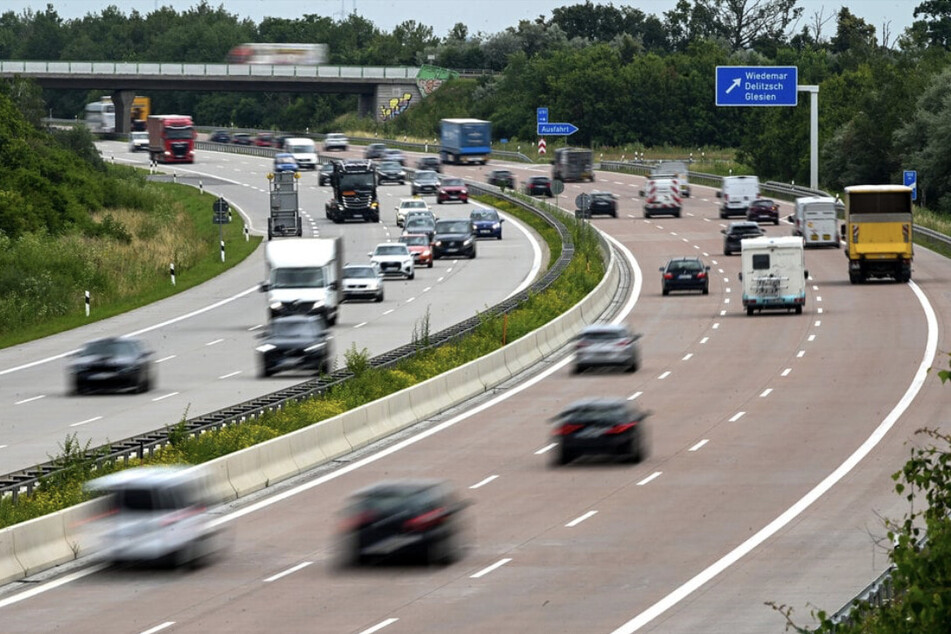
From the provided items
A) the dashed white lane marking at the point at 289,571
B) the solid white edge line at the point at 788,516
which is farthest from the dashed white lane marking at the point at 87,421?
the solid white edge line at the point at 788,516

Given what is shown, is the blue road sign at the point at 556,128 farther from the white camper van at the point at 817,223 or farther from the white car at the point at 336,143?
the white car at the point at 336,143

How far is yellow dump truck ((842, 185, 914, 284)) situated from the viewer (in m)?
65.2

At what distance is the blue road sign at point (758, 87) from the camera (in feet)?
340

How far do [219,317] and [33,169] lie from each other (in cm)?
3050

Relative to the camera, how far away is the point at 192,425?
32875mm

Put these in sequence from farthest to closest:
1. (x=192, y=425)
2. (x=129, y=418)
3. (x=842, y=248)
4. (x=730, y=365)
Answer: (x=842, y=248), (x=730, y=365), (x=129, y=418), (x=192, y=425)

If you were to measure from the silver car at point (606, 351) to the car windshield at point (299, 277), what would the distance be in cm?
1121

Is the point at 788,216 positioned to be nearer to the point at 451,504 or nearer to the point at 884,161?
the point at 884,161

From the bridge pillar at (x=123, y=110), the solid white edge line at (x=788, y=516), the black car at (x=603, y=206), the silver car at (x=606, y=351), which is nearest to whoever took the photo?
the solid white edge line at (x=788, y=516)

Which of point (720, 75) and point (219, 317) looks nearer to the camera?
point (219, 317)

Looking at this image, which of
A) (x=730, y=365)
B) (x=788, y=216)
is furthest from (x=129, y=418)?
(x=788, y=216)

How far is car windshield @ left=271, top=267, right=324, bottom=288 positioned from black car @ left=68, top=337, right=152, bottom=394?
36.9 feet

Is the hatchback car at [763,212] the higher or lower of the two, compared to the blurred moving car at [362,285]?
higher

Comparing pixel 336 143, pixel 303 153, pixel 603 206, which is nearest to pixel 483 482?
pixel 603 206
